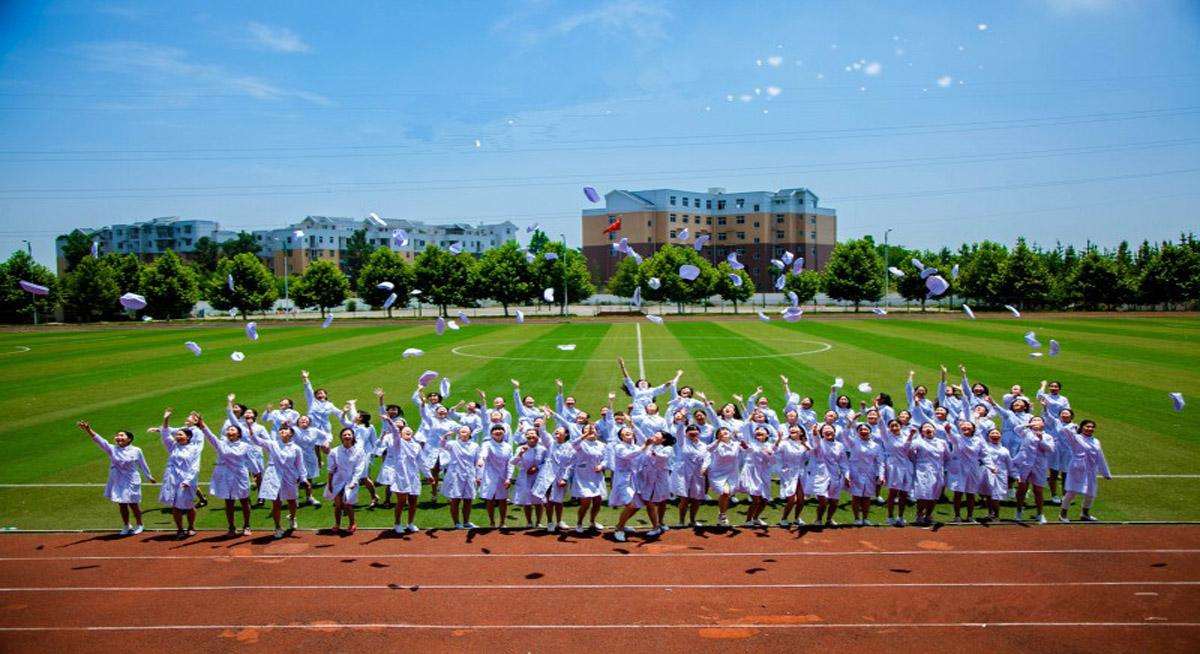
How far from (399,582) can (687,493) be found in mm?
4512

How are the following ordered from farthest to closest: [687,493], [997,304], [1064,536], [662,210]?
1. [662,210]
2. [997,304]
3. [687,493]
4. [1064,536]

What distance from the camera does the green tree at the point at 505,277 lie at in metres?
78.1

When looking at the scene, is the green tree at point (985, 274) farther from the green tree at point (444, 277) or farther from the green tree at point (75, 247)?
the green tree at point (75, 247)

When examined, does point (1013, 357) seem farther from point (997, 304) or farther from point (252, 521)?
point (997, 304)

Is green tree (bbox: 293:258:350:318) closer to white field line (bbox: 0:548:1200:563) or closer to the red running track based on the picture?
the red running track

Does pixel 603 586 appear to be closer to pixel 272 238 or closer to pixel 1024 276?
pixel 1024 276

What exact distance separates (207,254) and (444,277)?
Answer: 68.4 metres

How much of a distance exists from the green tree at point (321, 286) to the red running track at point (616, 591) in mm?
70353

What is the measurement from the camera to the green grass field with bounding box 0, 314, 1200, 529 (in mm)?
12953

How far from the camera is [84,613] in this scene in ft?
27.4

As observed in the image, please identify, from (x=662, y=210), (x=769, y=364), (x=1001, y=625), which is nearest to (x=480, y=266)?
(x=662, y=210)

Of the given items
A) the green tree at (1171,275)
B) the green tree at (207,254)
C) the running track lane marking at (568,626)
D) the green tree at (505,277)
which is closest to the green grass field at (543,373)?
the running track lane marking at (568,626)

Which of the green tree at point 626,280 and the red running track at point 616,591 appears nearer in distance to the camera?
the red running track at point 616,591

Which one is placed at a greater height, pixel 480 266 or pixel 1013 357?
pixel 480 266
